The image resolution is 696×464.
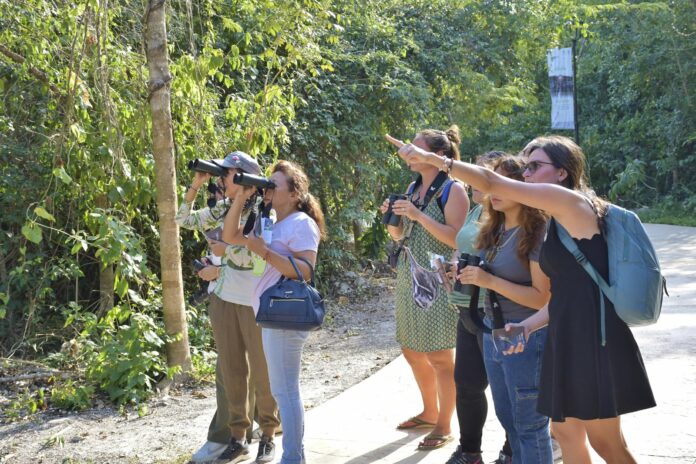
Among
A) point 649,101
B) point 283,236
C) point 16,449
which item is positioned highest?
point 649,101

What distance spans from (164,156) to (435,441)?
3.13 metres

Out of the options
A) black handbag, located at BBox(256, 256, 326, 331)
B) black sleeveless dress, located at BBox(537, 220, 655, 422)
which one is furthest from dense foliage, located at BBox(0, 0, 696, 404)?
black sleeveless dress, located at BBox(537, 220, 655, 422)

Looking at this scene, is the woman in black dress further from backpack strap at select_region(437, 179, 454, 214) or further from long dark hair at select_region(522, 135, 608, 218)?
backpack strap at select_region(437, 179, 454, 214)

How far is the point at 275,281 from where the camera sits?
4590mm

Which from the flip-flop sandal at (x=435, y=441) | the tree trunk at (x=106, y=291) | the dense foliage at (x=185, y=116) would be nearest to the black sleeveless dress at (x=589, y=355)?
the flip-flop sandal at (x=435, y=441)

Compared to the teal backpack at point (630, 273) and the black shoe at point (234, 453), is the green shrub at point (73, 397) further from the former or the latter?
the teal backpack at point (630, 273)

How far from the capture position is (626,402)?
3420 millimetres

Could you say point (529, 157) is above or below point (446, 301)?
above

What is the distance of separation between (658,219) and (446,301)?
62.8 ft

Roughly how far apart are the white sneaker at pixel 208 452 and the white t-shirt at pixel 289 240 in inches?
40.9

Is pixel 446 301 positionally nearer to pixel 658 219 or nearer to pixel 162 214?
pixel 162 214

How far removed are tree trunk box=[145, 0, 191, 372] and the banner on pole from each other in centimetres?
1124

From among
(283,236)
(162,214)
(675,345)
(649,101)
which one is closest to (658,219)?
(649,101)

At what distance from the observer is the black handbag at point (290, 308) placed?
14.4ft
